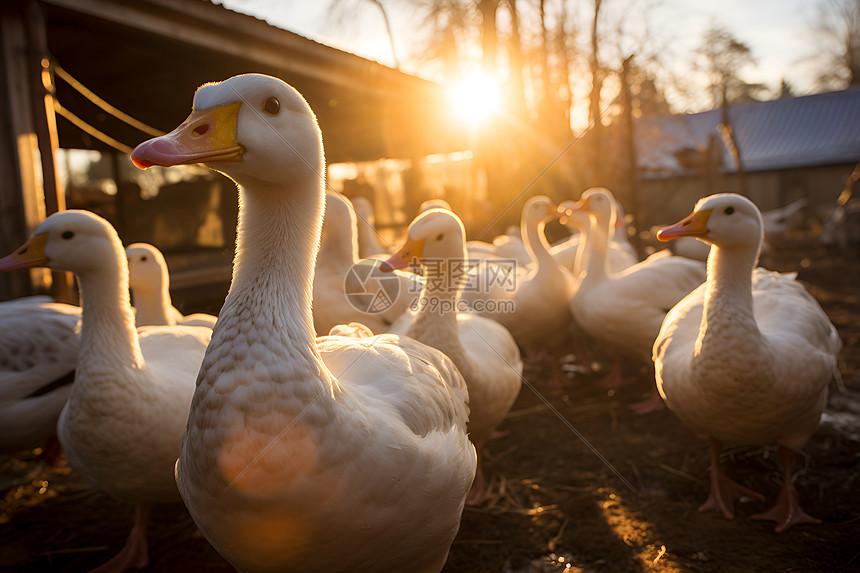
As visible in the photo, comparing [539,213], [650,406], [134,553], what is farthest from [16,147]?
[650,406]

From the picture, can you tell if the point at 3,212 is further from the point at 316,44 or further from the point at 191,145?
the point at 191,145

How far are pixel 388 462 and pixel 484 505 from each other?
2.06 m

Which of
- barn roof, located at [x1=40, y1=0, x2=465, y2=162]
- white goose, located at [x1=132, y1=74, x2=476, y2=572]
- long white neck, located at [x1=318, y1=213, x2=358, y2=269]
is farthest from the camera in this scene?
barn roof, located at [x1=40, y1=0, x2=465, y2=162]

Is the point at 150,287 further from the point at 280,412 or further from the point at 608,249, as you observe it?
the point at 608,249

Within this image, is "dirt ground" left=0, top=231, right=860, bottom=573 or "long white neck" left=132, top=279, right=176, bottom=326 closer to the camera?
"dirt ground" left=0, top=231, right=860, bottom=573

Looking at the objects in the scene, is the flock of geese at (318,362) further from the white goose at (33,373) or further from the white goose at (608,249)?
the white goose at (608,249)

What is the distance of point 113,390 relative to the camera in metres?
2.56

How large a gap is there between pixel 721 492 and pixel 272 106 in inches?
128

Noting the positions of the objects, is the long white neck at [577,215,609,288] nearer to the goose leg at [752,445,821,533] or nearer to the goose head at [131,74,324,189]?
the goose leg at [752,445,821,533]

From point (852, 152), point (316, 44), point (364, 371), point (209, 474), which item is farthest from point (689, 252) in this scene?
point (852, 152)

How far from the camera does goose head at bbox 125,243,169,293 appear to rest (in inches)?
154

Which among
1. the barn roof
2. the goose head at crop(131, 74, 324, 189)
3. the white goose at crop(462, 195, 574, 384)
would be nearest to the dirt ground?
the white goose at crop(462, 195, 574, 384)

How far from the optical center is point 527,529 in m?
3.12

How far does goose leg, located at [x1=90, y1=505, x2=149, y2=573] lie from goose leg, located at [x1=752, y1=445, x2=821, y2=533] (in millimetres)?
3377
